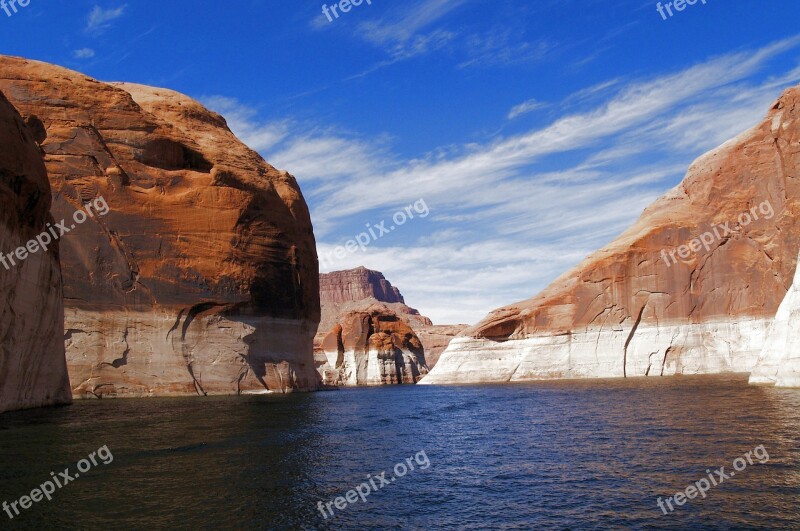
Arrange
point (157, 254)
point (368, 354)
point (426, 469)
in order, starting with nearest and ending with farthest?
1. point (426, 469)
2. point (157, 254)
3. point (368, 354)

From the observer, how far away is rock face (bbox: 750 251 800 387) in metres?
28.8

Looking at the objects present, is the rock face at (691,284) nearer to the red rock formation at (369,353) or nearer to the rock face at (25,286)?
the red rock formation at (369,353)

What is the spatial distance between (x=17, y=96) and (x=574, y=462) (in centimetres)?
4825

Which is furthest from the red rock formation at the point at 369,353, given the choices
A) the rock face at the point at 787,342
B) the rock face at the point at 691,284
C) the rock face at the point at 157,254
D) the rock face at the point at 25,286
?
the rock face at the point at 787,342

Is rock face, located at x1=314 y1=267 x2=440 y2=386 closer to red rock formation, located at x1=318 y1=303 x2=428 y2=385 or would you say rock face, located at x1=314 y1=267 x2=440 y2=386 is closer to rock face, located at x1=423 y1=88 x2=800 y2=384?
red rock formation, located at x1=318 y1=303 x2=428 y2=385

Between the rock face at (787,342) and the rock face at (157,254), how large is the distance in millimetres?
35810

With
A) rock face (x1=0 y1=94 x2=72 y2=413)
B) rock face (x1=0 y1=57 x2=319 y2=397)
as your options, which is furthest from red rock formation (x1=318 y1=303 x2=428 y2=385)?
rock face (x1=0 y1=94 x2=72 y2=413)

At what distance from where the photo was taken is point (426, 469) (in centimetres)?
1675

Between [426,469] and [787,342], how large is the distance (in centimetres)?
2216

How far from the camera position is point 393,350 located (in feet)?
367

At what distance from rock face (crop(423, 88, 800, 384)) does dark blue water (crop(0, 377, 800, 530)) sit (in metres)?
31.9

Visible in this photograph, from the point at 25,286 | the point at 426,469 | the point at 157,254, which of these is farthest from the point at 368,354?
the point at 426,469

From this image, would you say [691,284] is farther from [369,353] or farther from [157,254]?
[369,353]

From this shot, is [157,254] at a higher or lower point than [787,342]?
higher
